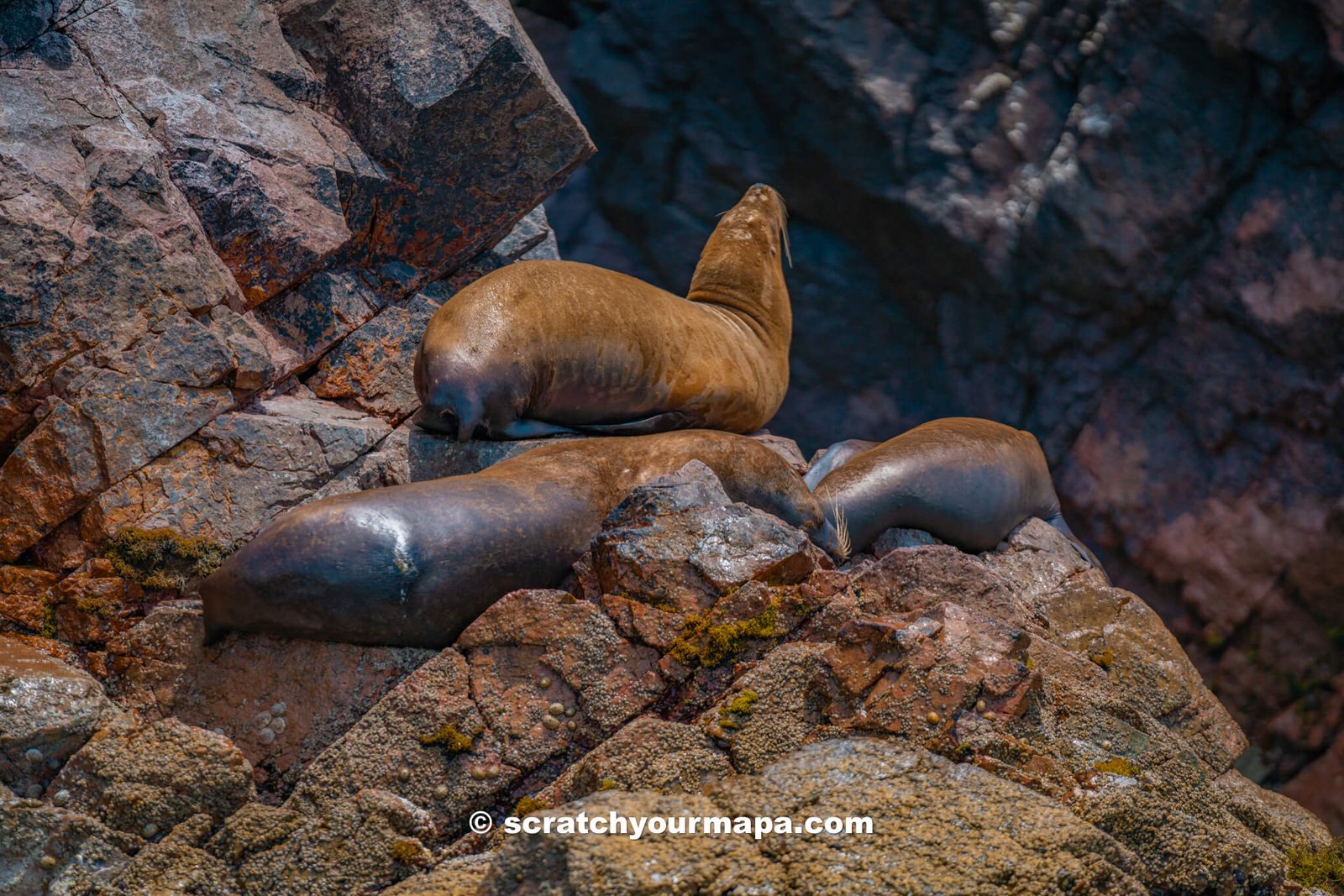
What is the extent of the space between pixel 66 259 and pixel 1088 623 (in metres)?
4.12

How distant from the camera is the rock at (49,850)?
8.41ft

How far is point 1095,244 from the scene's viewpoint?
7980 millimetres

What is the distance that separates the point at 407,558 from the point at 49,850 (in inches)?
45.1

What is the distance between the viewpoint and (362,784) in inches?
115

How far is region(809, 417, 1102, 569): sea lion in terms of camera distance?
5258mm

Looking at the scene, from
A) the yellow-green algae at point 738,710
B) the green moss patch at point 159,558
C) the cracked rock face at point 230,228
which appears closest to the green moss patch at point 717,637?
the yellow-green algae at point 738,710

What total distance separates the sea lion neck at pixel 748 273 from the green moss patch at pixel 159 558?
3810mm

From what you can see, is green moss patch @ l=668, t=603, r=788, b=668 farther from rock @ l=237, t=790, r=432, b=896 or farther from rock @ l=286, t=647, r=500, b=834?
rock @ l=237, t=790, r=432, b=896

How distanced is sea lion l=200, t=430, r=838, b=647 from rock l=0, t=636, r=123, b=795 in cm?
41

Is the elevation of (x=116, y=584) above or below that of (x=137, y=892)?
below

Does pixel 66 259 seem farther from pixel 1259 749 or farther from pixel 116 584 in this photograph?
pixel 1259 749

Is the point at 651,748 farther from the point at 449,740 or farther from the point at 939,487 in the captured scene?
the point at 939,487

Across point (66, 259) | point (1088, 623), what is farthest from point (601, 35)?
point (1088, 623)

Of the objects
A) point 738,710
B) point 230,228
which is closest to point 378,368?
point 230,228
